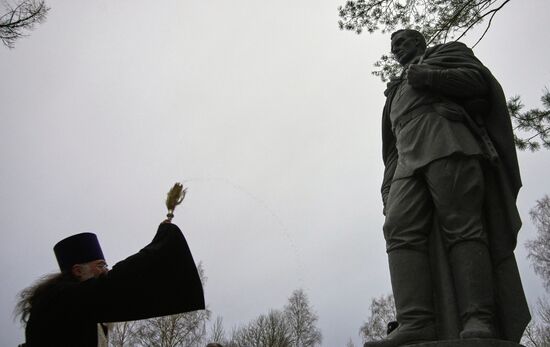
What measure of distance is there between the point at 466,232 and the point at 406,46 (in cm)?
181

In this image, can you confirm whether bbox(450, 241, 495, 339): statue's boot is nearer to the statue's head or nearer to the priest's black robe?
the priest's black robe

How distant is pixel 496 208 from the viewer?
3.25 metres

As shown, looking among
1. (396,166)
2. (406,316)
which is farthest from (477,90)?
(406,316)

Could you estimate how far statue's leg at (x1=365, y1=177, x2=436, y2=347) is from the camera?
2.85 m

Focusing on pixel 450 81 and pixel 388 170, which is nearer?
pixel 450 81

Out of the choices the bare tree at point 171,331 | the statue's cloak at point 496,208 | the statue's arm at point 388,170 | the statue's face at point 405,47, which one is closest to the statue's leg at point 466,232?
the statue's cloak at point 496,208

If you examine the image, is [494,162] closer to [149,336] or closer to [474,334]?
[474,334]

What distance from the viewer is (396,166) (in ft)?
12.2

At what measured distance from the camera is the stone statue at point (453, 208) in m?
2.91

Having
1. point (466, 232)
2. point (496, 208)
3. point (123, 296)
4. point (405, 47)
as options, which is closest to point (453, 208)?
point (466, 232)

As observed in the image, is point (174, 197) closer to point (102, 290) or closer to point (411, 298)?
point (102, 290)

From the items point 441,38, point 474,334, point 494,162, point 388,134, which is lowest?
point 474,334

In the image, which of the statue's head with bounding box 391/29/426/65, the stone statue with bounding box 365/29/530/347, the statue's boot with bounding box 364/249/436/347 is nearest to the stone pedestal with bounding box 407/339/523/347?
the stone statue with bounding box 365/29/530/347

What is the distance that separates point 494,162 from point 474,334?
1.26 metres
